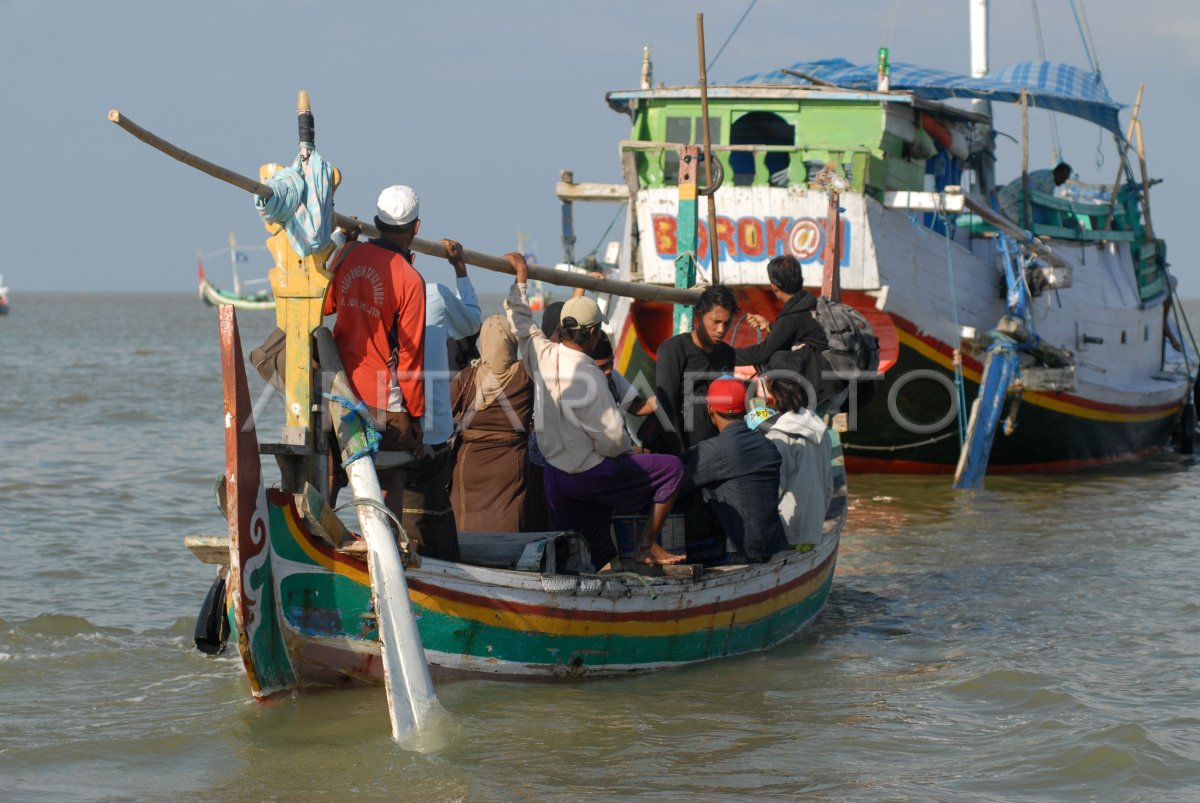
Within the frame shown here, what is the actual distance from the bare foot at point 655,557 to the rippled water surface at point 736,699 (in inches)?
23.7

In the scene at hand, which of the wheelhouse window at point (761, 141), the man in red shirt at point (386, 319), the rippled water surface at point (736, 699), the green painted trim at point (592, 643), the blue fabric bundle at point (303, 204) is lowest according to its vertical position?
the rippled water surface at point (736, 699)

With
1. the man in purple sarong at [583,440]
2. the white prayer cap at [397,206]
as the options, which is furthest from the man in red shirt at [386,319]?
the man in purple sarong at [583,440]

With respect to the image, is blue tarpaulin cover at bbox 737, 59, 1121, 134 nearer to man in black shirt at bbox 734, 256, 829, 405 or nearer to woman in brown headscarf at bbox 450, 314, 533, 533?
man in black shirt at bbox 734, 256, 829, 405

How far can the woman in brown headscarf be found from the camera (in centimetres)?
707

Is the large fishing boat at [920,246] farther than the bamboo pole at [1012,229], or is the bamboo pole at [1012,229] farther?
the large fishing boat at [920,246]

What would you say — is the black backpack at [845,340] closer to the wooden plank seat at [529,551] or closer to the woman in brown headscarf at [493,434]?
the woman in brown headscarf at [493,434]

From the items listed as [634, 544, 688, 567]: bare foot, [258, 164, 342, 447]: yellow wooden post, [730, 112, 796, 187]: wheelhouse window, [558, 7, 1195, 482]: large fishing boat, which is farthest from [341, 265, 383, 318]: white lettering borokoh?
[730, 112, 796, 187]: wheelhouse window

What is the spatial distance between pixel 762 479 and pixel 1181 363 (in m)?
14.7

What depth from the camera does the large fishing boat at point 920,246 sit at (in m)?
13.3

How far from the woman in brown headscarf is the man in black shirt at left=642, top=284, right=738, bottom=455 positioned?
960 millimetres

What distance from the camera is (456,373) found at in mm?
7312

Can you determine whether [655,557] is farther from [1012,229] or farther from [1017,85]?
[1017,85]

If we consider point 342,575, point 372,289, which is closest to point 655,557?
point 342,575

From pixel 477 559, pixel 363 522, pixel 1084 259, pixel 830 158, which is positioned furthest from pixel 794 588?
pixel 1084 259
